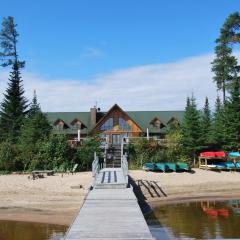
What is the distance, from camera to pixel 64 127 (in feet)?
189

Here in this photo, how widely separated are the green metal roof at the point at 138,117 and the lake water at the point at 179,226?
30229 millimetres

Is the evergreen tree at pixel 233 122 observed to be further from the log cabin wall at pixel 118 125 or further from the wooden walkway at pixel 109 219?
the wooden walkway at pixel 109 219

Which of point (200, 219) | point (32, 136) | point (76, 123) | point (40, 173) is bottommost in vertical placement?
point (200, 219)

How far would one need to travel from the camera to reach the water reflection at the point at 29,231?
775 inches

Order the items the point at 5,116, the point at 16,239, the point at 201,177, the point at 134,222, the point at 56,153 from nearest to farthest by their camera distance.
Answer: the point at 134,222 < the point at 16,239 < the point at 201,177 < the point at 56,153 < the point at 5,116

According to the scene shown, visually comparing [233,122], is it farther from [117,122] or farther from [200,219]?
[200,219]

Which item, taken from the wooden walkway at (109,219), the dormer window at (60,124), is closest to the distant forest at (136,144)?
the dormer window at (60,124)

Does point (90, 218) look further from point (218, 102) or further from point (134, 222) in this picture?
point (218, 102)

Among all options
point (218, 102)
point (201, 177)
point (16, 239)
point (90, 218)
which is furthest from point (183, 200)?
point (218, 102)

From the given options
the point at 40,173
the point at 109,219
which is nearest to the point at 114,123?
the point at 40,173

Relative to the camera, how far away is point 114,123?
54.4m

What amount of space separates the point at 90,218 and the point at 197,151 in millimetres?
27062

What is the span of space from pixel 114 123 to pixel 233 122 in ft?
53.8

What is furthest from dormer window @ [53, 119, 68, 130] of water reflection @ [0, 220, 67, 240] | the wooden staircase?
water reflection @ [0, 220, 67, 240]
